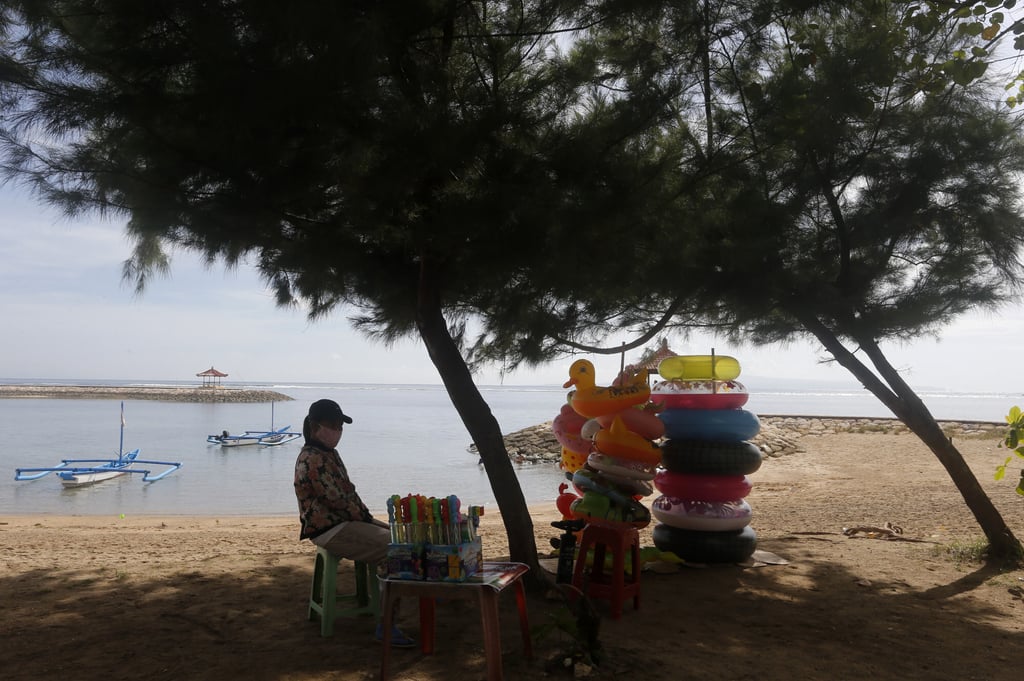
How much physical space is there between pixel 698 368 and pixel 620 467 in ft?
5.00

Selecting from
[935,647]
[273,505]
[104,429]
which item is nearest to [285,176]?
[935,647]

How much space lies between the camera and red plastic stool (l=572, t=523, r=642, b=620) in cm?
493

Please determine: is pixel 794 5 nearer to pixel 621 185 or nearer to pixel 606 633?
pixel 621 185

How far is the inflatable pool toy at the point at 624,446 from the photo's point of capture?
532cm

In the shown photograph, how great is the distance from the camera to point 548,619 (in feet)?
15.3

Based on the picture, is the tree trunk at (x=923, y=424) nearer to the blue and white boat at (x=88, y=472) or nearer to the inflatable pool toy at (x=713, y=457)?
the inflatable pool toy at (x=713, y=457)

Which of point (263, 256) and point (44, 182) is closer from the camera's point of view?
point (44, 182)

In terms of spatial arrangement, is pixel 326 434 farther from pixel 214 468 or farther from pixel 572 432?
pixel 214 468

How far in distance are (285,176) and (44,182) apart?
4.66 feet

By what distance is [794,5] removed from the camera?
15.0 feet

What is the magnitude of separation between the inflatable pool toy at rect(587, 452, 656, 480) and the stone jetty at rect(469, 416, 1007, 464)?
19.2m

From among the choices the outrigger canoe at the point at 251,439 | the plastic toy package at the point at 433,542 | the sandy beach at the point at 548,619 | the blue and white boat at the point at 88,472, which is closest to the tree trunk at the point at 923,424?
the sandy beach at the point at 548,619

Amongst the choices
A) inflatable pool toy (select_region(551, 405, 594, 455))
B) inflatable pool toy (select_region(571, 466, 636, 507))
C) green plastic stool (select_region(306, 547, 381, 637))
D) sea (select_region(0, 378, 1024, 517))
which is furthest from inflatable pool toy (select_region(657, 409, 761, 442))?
sea (select_region(0, 378, 1024, 517))

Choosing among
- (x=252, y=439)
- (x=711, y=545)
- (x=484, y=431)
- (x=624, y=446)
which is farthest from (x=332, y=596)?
(x=252, y=439)
